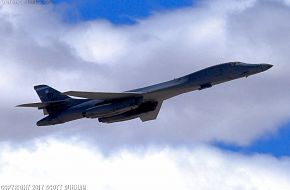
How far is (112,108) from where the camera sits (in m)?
97.6

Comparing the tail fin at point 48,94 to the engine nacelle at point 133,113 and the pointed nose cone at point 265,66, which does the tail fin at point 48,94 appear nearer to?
the engine nacelle at point 133,113

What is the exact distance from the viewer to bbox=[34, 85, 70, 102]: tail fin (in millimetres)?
103812

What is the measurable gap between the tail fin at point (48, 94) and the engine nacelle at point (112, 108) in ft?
19.1

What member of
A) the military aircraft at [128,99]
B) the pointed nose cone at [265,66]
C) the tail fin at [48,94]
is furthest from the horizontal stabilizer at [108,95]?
the pointed nose cone at [265,66]

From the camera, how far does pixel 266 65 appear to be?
94.2 meters

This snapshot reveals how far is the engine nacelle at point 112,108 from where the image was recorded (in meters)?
97.7

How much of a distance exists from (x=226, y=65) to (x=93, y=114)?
527 inches

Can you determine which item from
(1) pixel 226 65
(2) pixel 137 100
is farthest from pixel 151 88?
(1) pixel 226 65

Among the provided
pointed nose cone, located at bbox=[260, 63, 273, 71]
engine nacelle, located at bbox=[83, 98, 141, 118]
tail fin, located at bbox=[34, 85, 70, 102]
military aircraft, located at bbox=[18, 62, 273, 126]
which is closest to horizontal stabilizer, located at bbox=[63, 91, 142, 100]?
military aircraft, located at bbox=[18, 62, 273, 126]

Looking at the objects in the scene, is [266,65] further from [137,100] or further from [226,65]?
[137,100]

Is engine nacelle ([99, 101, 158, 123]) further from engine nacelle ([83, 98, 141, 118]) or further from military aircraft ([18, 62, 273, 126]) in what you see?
engine nacelle ([83, 98, 141, 118])

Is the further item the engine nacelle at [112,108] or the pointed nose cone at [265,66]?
the engine nacelle at [112,108]

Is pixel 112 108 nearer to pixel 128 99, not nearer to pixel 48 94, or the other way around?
pixel 128 99

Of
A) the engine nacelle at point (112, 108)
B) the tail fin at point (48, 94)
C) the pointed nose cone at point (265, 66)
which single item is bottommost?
the engine nacelle at point (112, 108)
